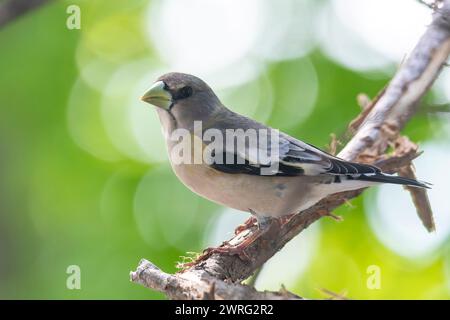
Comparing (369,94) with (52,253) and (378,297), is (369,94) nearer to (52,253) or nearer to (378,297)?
(378,297)

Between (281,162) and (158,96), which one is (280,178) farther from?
(158,96)

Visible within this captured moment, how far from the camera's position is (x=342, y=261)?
7.69m

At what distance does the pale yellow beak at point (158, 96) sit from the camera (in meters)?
5.64

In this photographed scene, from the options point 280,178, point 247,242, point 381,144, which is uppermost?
point 381,144

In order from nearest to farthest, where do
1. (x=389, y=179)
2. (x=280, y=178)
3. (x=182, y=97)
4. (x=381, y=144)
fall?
1. (x=389, y=179)
2. (x=280, y=178)
3. (x=182, y=97)
4. (x=381, y=144)

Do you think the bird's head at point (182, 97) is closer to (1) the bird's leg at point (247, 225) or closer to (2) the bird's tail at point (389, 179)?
(1) the bird's leg at point (247, 225)

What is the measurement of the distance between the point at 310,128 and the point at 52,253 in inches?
151

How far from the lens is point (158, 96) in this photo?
18.7 feet

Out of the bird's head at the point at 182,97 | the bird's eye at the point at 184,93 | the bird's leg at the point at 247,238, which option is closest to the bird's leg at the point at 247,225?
the bird's leg at the point at 247,238

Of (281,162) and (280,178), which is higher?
(281,162)

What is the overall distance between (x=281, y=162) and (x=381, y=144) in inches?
49.1

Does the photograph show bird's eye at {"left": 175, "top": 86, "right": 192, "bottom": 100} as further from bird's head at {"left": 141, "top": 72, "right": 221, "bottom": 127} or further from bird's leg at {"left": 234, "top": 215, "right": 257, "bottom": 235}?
bird's leg at {"left": 234, "top": 215, "right": 257, "bottom": 235}

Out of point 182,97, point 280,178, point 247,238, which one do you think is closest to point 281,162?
point 280,178
